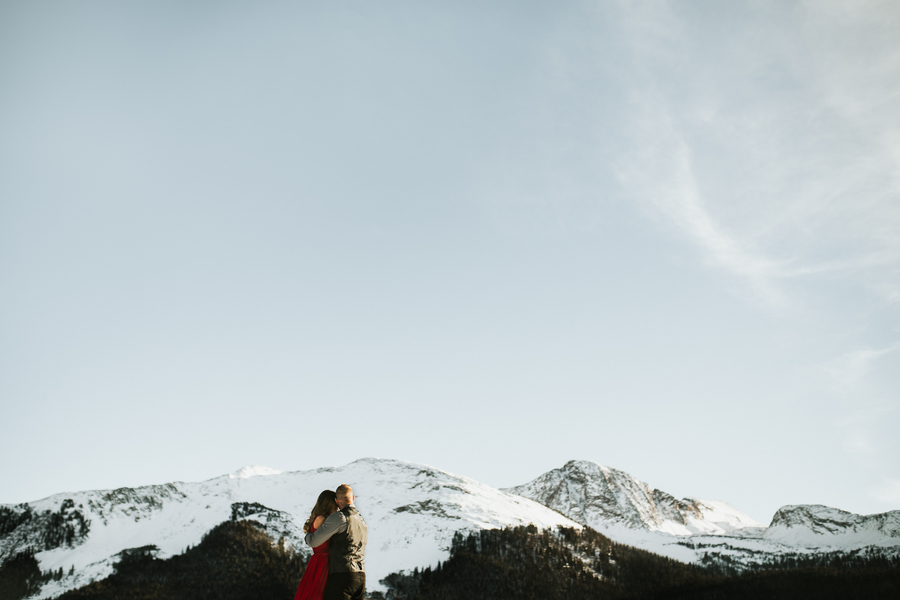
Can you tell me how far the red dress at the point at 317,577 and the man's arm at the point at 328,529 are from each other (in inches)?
22.7

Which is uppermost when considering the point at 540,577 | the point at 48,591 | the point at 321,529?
the point at 321,529

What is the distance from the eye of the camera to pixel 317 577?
11758 mm

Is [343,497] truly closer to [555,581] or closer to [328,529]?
[328,529]

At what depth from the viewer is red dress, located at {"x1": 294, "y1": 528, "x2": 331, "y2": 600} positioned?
1168 cm

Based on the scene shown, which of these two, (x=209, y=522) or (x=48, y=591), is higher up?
(x=209, y=522)

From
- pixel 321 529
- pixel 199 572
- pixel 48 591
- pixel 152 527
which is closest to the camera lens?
pixel 321 529

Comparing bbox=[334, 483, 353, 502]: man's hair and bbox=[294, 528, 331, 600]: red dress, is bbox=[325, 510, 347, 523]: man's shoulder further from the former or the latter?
bbox=[294, 528, 331, 600]: red dress

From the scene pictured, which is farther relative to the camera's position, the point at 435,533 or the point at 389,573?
the point at 435,533

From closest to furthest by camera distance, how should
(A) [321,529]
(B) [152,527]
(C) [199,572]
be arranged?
(A) [321,529] < (C) [199,572] < (B) [152,527]

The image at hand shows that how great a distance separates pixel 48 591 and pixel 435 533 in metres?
112

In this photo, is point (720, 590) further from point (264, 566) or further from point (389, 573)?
point (264, 566)

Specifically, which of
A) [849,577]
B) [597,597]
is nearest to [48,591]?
[597,597]

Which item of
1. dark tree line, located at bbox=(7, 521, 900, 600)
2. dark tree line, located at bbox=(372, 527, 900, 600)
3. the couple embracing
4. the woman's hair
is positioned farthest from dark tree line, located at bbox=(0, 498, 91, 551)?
the woman's hair

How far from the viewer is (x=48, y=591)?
15675 centimetres
